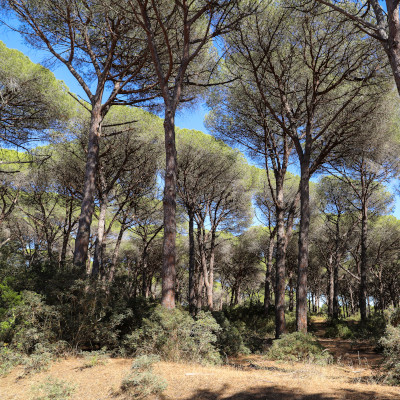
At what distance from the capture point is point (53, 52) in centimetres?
915

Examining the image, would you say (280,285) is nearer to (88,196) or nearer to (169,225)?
(169,225)

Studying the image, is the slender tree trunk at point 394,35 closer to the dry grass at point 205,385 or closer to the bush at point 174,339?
the dry grass at point 205,385

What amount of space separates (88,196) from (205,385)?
247 inches

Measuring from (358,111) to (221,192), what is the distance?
8047 mm

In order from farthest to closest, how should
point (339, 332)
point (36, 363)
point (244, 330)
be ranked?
point (339, 332)
point (244, 330)
point (36, 363)

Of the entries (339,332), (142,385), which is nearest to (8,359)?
(142,385)

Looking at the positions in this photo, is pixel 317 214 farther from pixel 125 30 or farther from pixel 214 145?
pixel 125 30

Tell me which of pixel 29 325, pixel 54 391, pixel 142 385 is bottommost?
pixel 54 391

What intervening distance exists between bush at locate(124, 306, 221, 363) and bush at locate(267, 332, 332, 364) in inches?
88.1

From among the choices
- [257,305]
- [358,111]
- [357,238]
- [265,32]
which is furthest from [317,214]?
[265,32]

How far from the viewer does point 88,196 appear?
8445 mm

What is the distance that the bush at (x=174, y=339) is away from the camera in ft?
15.6

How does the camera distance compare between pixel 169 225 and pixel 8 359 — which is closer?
pixel 8 359

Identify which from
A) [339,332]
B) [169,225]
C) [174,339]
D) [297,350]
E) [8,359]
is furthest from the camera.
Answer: [339,332]
